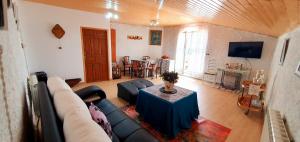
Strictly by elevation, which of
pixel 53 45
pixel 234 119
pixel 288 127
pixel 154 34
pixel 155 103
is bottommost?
pixel 234 119

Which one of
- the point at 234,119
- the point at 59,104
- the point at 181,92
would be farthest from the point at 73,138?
the point at 234,119

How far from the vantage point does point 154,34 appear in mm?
7113

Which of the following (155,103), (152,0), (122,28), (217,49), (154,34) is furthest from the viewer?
(154,34)

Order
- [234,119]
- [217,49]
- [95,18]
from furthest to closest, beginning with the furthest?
[217,49], [95,18], [234,119]

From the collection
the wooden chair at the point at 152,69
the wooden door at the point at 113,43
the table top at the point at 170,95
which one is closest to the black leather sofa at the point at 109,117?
the table top at the point at 170,95

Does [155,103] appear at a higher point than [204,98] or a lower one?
higher

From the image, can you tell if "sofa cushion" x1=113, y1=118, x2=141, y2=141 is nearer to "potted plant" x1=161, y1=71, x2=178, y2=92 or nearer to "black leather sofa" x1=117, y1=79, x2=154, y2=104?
"potted plant" x1=161, y1=71, x2=178, y2=92

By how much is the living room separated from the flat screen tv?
26 millimetres

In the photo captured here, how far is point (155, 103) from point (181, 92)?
0.60 m

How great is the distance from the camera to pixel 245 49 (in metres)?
4.46

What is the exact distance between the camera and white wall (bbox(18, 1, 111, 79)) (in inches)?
143

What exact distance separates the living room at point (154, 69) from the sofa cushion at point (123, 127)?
0.04 feet

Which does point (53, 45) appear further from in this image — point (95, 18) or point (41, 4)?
point (95, 18)

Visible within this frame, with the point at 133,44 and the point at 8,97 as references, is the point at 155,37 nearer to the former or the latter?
the point at 133,44
